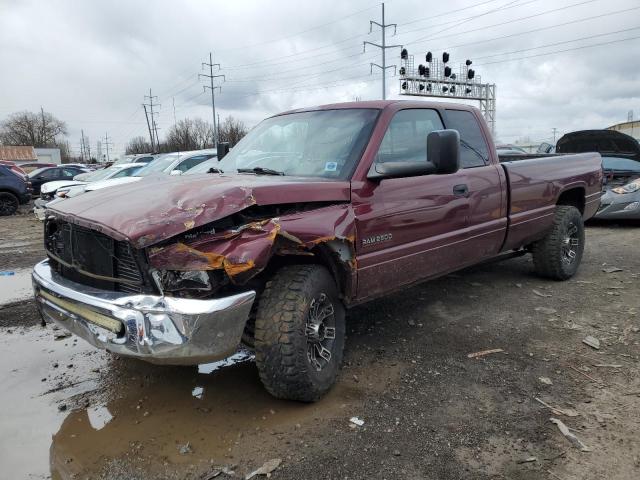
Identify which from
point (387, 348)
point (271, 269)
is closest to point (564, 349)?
point (387, 348)

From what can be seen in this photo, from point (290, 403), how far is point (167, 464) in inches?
33.0

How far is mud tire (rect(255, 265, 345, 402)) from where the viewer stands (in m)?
2.89

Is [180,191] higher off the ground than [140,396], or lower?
higher

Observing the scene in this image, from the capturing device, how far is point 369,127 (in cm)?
373

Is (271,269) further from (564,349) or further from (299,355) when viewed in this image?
(564,349)

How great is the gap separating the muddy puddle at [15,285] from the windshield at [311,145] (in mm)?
3162

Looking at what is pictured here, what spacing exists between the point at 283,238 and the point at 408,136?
166 centimetres

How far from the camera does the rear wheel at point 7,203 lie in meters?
15.9

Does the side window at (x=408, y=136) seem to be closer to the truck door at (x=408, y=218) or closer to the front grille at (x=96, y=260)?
the truck door at (x=408, y=218)

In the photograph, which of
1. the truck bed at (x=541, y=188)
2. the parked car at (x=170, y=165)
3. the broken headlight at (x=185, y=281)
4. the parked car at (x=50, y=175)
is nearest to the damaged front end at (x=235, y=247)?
the broken headlight at (x=185, y=281)

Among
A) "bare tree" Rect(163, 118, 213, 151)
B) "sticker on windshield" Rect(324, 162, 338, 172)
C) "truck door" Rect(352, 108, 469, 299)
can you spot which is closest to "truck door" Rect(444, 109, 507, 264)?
"truck door" Rect(352, 108, 469, 299)

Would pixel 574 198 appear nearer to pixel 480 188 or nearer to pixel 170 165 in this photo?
pixel 480 188

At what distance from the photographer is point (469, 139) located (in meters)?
4.71

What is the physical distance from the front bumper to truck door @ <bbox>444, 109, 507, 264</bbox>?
2.48 metres
